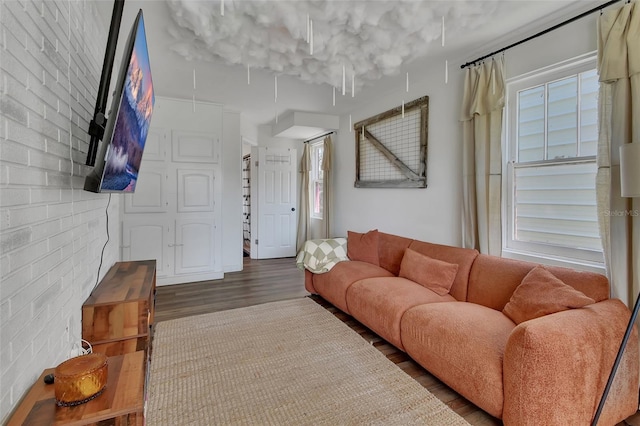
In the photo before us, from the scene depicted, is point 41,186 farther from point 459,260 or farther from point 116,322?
point 459,260

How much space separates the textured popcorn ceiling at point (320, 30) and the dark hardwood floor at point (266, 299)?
96.3 inches

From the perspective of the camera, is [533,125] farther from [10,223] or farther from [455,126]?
[10,223]

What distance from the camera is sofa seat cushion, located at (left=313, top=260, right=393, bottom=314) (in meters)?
3.05

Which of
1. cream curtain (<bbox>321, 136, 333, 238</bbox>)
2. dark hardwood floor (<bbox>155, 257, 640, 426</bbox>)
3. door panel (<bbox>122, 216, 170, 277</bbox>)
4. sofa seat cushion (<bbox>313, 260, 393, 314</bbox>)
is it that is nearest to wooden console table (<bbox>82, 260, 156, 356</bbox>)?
dark hardwood floor (<bbox>155, 257, 640, 426</bbox>)

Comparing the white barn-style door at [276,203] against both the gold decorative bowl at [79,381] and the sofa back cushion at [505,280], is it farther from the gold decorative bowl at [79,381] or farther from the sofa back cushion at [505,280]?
the gold decorative bowl at [79,381]

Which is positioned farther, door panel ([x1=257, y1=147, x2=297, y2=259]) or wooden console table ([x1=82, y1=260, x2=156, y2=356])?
door panel ([x1=257, y1=147, x2=297, y2=259])

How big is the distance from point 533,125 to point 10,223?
3080 mm

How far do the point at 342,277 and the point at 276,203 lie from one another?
330 cm

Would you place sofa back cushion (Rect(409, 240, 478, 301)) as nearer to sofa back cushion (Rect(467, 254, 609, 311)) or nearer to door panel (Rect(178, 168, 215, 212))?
sofa back cushion (Rect(467, 254, 609, 311))

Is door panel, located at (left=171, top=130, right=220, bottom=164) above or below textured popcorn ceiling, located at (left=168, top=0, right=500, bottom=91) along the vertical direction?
below

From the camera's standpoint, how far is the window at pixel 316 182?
19.4 feet

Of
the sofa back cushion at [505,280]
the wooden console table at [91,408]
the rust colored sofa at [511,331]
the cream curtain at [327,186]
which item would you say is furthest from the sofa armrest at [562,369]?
the cream curtain at [327,186]

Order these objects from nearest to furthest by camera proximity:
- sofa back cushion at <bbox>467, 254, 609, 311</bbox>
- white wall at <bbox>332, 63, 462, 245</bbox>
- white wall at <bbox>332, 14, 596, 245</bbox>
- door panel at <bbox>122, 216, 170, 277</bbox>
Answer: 1. sofa back cushion at <bbox>467, 254, 609, 311</bbox>
2. white wall at <bbox>332, 14, 596, 245</bbox>
3. white wall at <bbox>332, 63, 462, 245</bbox>
4. door panel at <bbox>122, 216, 170, 277</bbox>

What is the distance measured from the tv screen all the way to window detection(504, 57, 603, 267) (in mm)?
2676
